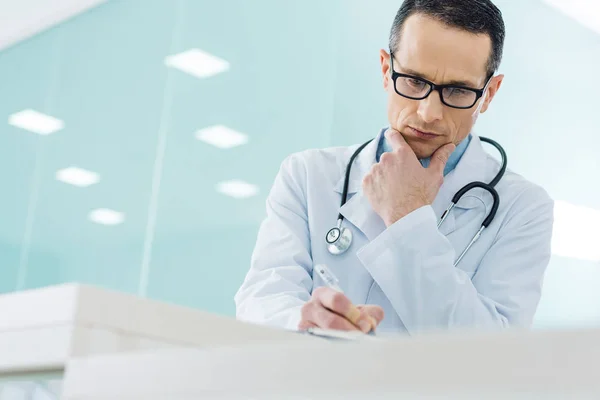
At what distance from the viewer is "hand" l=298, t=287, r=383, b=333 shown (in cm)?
107

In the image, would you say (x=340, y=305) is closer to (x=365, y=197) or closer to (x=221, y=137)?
(x=365, y=197)

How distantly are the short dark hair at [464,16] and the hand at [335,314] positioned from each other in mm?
715

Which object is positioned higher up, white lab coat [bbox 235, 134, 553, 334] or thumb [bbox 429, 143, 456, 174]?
thumb [bbox 429, 143, 456, 174]

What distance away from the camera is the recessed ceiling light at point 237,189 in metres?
2.87

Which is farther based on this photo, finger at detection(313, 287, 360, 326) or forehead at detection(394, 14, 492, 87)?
forehead at detection(394, 14, 492, 87)

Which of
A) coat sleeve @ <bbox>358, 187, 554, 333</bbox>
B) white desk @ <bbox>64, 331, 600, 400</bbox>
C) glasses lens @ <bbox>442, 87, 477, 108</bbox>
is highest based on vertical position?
glasses lens @ <bbox>442, 87, 477, 108</bbox>

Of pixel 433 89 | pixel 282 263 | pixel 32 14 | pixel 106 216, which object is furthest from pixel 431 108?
pixel 32 14

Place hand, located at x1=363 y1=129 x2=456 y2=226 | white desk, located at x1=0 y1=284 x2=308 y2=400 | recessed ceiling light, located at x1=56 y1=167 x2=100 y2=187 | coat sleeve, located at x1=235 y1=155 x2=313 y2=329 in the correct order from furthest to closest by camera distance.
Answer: recessed ceiling light, located at x1=56 y1=167 x2=100 y2=187
hand, located at x1=363 y1=129 x2=456 y2=226
coat sleeve, located at x1=235 y1=155 x2=313 y2=329
white desk, located at x1=0 y1=284 x2=308 y2=400

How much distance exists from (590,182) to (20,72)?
2.86 m

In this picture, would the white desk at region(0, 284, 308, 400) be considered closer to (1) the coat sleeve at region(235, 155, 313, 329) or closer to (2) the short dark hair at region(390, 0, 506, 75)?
(1) the coat sleeve at region(235, 155, 313, 329)

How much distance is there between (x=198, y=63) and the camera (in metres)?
3.24

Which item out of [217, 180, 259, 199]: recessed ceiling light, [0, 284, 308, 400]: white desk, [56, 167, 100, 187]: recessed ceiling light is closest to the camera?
[0, 284, 308, 400]: white desk

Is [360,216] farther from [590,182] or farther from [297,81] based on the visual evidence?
[590,182]

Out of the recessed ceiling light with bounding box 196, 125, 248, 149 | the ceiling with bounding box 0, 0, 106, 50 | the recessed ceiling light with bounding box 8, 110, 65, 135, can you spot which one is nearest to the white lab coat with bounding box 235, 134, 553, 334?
the recessed ceiling light with bounding box 196, 125, 248, 149
